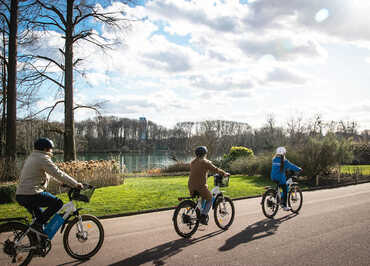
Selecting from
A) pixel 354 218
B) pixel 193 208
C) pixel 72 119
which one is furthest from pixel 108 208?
pixel 72 119

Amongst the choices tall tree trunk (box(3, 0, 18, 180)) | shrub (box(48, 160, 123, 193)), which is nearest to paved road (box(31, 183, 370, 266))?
shrub (box(48, 160, 123, 193))

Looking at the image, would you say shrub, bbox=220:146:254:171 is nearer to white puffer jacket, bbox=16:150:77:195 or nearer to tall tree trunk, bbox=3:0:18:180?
tall tree trunk, bbox=3:0:18:180

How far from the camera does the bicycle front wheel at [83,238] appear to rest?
492 cm

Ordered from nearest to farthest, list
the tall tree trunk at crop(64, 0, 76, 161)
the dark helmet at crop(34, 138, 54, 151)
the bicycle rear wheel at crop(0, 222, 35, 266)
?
the bicycle rear wheel at crop(0, 222, 35, 266), the dark helmet at crop(34, 138, 54, 151), the tall tree trunk at crop(64, 0, 76, 161)

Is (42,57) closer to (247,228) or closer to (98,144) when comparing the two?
(247,228)

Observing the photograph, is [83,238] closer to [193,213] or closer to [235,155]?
[193,213]

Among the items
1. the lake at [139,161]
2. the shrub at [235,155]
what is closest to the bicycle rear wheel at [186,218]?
the lake at [139,161]

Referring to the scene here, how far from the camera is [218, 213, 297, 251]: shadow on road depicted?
5.69 m

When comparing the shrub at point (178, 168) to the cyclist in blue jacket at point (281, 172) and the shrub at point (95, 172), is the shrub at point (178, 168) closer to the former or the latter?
the shrub at point (95, 172)

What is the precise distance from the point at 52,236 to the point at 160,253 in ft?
5.72

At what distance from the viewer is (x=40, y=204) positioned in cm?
461

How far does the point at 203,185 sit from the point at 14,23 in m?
12.0

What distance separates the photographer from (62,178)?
4.64m

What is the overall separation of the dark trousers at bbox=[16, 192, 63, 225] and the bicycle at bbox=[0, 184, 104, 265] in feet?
0.29
